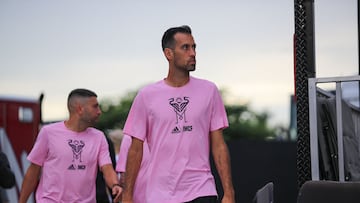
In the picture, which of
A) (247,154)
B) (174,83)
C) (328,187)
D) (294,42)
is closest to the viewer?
(328,187)

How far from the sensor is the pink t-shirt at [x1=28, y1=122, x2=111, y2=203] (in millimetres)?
6352

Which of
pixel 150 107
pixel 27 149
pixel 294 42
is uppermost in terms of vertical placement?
pixel 294 42

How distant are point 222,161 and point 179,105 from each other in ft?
1.43

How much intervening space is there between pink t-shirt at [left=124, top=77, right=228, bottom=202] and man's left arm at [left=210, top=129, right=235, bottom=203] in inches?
1.8

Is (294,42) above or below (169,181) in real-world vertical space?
above

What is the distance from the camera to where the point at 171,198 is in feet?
15.4

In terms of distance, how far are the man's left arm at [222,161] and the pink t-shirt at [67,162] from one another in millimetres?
1837

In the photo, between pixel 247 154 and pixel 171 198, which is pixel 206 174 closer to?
pixel 171 198

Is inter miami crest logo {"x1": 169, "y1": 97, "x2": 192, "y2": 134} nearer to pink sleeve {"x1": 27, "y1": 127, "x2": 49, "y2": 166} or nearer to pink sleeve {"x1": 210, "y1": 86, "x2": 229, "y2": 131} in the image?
pink sleeve {"x1": 210, "y1": 86, "x2": 229, "y2": 131}

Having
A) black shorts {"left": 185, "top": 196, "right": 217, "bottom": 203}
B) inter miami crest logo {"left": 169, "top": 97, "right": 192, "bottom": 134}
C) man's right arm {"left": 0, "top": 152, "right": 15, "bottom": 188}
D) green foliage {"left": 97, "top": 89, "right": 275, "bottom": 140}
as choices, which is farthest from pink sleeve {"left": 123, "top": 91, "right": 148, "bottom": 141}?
green foliage {"left": 97, "top": 89, "right": 275, "bottom": 140}

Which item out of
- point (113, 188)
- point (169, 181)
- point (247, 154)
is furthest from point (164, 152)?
point (247, 154)

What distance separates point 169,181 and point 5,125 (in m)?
8.20

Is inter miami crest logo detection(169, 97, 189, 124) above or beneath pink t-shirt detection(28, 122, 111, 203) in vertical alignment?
above

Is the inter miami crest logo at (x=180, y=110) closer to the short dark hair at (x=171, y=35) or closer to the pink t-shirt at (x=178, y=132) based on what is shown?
the pink t-shirt at (x=178, y=132)
